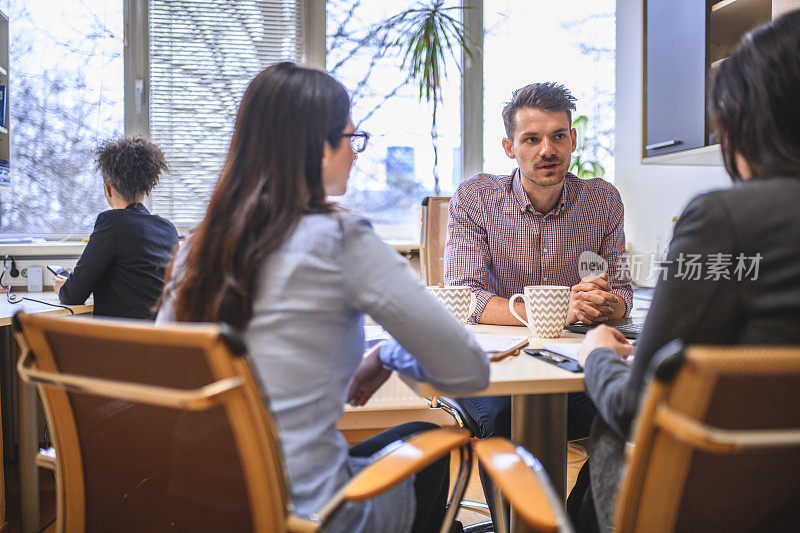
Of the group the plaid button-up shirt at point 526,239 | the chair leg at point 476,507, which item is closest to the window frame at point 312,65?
the plaid button-up shirt at point 526,239

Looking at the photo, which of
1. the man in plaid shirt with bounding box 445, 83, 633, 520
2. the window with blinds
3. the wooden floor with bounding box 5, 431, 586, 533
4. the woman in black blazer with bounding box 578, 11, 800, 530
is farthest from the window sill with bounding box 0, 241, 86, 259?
the woman in black blazer with bounding box 578, 11, 800, 530

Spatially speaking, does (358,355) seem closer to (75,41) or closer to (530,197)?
(530,197)

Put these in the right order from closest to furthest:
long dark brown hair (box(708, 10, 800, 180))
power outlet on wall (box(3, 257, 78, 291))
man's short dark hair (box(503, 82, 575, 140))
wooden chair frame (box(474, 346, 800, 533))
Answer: wooden chair frame (box(474, 346, 800, 533)) < long dark brown hair (box(708, 10, 800, 180)) < man's short dark hair (box(503, 82, 575, 140)) < power outlet on wall (box(3, 257, 78, 291))

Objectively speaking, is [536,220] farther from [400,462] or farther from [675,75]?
[400,462]

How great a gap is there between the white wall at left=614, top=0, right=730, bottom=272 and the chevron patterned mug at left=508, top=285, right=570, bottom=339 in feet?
6.79

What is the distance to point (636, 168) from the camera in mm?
3395

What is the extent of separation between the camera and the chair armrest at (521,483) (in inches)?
23.5

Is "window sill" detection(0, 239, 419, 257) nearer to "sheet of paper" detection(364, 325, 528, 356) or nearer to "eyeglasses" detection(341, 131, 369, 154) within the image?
"sheet of paper" detection(364, 325, 528, 356)

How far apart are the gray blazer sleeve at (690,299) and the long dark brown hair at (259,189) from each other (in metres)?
0.47

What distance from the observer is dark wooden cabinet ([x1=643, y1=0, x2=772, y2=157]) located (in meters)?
2.28

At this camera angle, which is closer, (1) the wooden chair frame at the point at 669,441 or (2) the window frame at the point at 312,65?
(1) the wooden chair frame at the point at 669,441

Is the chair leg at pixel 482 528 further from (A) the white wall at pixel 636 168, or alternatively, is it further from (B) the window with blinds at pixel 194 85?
(B) the window with blinds at pixel 194 85

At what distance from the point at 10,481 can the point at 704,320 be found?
8.93ft

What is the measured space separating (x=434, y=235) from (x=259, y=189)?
1509 mm
